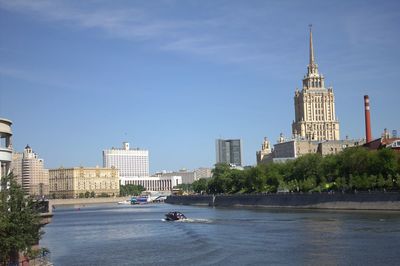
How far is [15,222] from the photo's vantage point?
3300 centimetres

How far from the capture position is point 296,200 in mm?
135250

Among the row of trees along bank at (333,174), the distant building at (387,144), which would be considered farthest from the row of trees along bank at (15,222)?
the distant building at (387,144)

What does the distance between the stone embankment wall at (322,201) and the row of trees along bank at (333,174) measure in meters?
3.52

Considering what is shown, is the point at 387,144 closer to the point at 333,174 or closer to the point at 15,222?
the point at 333,174

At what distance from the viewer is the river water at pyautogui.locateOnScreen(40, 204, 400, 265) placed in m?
53.8

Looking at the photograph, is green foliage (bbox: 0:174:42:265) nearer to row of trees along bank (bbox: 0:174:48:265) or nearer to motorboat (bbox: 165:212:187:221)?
row of trees along bank (bbox: 0:174:48:265)

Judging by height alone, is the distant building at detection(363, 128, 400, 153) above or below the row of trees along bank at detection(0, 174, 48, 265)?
above

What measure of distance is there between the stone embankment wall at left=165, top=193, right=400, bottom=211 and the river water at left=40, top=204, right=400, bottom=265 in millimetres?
10762

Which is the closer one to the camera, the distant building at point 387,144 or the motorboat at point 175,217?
the motorboat at point 175,217

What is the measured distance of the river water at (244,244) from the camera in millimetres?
53781

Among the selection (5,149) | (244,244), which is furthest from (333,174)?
(5,149)

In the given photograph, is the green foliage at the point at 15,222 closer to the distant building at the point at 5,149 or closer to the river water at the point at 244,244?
the distant building at the point at 5,149

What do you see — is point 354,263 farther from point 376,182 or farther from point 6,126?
point 376,182

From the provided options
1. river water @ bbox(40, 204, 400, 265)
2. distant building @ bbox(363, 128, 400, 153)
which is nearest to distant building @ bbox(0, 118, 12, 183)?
river water @ bbox(40, 204, 400, 265)
